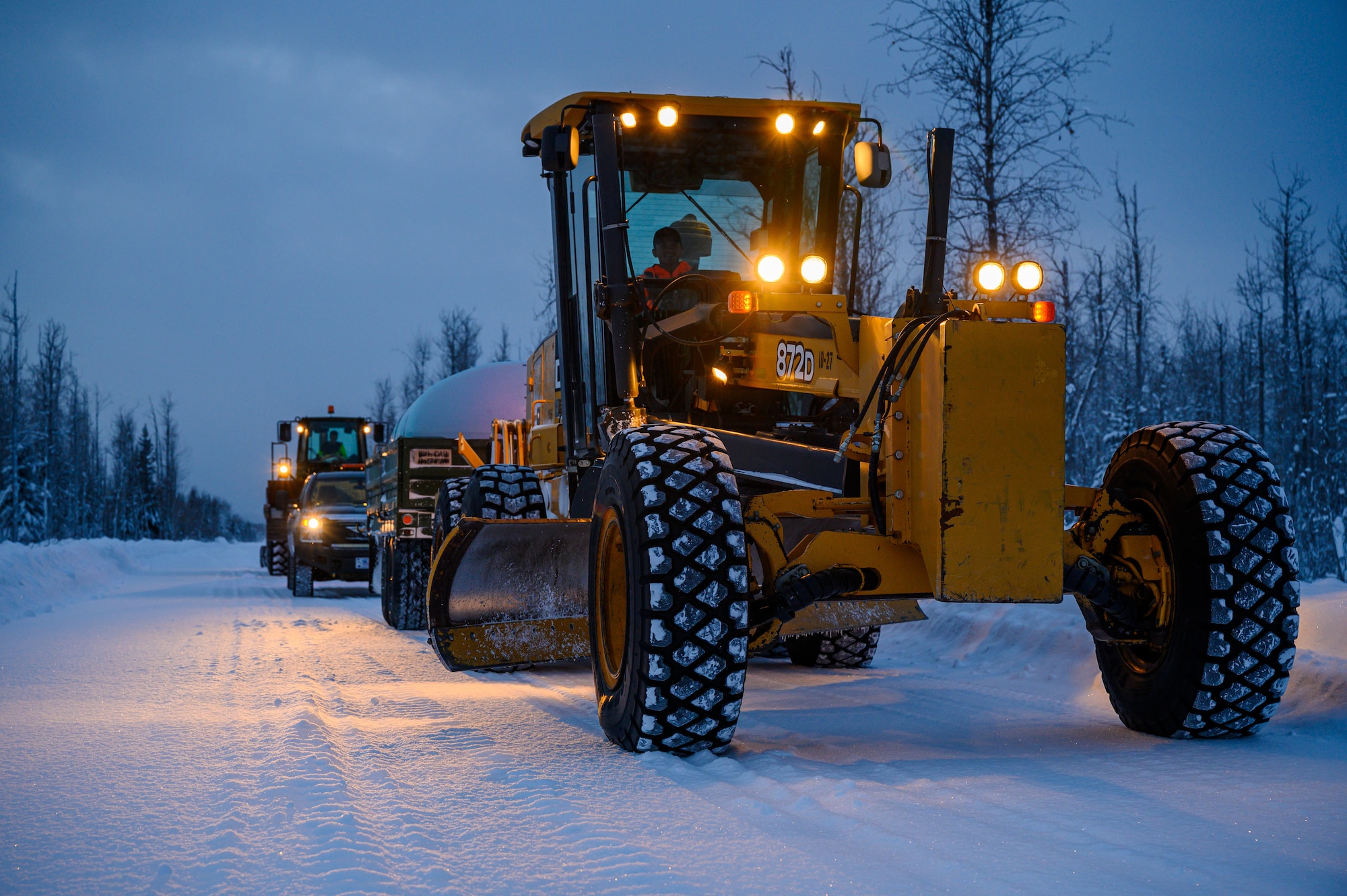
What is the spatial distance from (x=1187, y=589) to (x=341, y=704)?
4271 millimetres

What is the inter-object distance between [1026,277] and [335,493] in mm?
15568

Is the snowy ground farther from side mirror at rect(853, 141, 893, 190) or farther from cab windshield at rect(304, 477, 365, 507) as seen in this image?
cab windshield at rect(304, 477, 365, 507)

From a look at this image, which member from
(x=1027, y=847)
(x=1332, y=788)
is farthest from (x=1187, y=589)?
(x=1027, y=847)

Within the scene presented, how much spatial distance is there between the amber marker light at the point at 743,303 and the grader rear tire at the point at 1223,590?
189 cm

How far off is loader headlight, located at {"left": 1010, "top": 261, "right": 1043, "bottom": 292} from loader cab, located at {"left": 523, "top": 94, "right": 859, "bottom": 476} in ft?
4.00

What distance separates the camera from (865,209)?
16.2 metres

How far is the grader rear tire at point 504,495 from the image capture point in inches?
303

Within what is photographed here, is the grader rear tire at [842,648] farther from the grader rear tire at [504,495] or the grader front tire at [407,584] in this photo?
the grader front tire at [407,584]

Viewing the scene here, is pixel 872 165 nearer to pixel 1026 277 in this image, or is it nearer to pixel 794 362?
pixel 794 362

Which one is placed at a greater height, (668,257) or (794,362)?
(668,257)

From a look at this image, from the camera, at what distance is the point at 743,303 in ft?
15.6

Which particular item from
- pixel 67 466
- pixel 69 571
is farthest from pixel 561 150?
pixel 67 466

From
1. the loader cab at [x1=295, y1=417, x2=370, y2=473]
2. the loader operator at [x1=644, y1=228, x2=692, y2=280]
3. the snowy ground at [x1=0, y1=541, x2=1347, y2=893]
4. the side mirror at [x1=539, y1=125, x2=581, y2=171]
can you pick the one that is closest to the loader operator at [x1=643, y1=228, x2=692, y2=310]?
the loader operator at [x1=644, y1=228, x2=692, y2=280]

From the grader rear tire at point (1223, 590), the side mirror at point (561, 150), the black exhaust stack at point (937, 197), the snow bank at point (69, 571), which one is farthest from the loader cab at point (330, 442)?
the grader rear tire at point (1223, 590)
